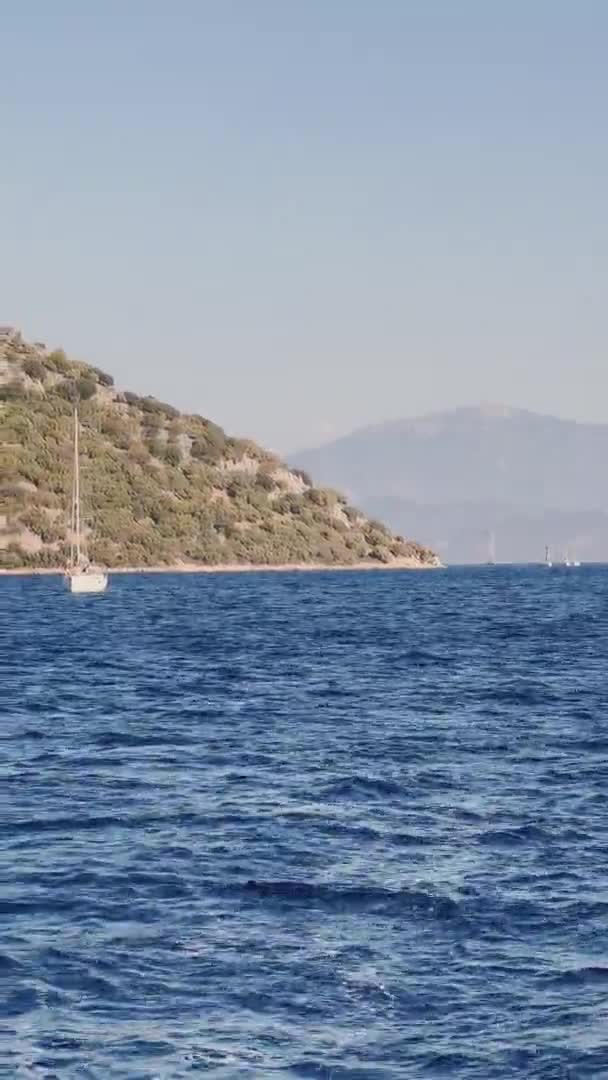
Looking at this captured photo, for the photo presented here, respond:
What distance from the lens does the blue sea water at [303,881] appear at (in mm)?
16984

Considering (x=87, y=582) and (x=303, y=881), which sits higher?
(x=87, y=582)

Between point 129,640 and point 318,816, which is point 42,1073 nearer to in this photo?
point 318,816

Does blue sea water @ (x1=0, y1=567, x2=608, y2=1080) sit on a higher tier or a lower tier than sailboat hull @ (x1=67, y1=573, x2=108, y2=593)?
lower

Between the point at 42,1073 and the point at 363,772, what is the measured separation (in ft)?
61.7

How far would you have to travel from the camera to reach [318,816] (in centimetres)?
2902

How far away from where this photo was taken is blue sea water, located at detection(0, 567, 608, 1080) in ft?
55.7

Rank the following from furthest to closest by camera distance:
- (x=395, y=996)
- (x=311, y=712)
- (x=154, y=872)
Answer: (x=311, y=712)
(x=154, y=872)
(x=395, y=996)

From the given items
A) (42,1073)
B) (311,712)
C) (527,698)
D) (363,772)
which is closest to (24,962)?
(42,1073)

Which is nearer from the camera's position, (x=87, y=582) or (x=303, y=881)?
(x=303, y=881)

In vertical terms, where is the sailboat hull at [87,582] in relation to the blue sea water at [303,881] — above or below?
above

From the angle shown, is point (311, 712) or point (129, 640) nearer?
point (311, 712)

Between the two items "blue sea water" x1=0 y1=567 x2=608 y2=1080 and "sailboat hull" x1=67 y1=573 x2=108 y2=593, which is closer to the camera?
"blue sea water" x1=0 y1=567 x2=608 y2=1080

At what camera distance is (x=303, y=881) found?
23734mm

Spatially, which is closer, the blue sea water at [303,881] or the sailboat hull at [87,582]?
the blue sea water at [303,881]
